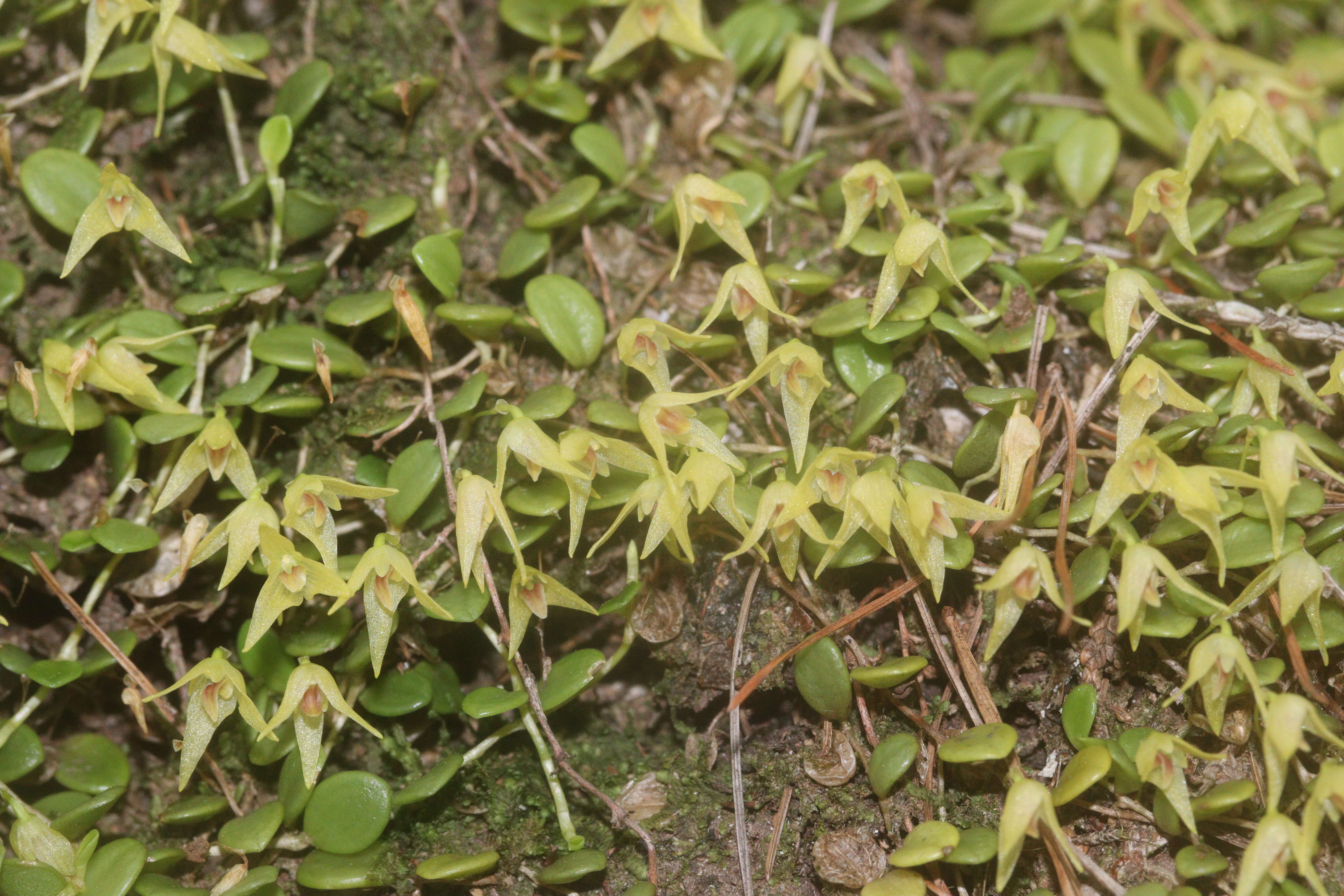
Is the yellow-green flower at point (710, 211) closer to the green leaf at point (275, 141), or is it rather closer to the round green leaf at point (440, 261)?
the round green leaf at point (440, 261)

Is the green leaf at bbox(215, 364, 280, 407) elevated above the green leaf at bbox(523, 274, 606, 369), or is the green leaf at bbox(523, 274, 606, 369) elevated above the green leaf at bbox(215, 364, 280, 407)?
the green leaf at bbox(523, 274, 606, 369)

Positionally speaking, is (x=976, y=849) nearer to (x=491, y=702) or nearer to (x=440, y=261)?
(x=491, y=702)

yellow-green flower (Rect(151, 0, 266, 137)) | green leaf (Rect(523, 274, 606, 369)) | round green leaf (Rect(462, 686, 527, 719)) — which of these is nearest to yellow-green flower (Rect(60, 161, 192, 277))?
yellow-green flower (Rect(151, 0, 266, 137))

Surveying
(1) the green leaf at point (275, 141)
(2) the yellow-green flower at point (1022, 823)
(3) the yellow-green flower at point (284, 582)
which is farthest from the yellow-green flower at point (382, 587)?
(2) the yellow-green flower at point (1022, 823)

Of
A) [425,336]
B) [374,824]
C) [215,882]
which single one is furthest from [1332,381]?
[215,882]

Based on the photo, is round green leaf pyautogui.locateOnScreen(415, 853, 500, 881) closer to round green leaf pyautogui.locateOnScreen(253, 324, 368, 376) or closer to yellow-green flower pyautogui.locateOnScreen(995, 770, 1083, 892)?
yellow-green flower pyautogui.locateOnScreen(995, 770, 1083, 892)

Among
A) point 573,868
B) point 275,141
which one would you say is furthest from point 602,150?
point 573,868
